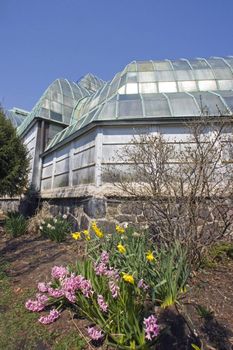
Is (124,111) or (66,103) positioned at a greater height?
(66,103)

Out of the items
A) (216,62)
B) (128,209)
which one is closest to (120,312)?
(128,209)

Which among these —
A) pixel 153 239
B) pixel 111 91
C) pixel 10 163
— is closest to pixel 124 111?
pixel 111 91

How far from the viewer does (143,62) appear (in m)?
9.81

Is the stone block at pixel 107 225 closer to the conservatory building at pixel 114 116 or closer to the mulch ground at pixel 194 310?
the conservatory building at pixel 114 116

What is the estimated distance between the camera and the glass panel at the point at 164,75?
29.6 feet

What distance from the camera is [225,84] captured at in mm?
8734

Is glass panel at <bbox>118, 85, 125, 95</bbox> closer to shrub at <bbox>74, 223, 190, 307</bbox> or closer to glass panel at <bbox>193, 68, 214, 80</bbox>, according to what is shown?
glass panel at <bbox>193, 68, 214, 80</bbox>

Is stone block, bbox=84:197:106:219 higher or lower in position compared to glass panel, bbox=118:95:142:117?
lower

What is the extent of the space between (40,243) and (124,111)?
4340mm

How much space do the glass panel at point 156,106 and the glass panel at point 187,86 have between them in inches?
52.0

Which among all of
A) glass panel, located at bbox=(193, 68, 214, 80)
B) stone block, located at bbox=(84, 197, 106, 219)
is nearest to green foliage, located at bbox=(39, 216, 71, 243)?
stone block, located at bbox=(84, 197, 106, 219)

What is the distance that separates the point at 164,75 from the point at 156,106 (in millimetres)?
2413

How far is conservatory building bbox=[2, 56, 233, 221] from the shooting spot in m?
7.17

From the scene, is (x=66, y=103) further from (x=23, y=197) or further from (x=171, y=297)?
(x=171, y=297)
